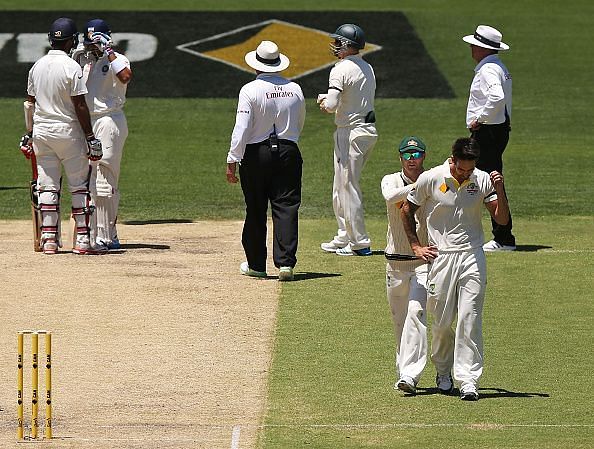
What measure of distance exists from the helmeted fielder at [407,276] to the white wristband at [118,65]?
19.4ft

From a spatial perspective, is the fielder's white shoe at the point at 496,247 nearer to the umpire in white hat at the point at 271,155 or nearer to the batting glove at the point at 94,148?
the umpire in white hat at the point at 271,155

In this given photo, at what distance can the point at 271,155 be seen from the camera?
540 inches

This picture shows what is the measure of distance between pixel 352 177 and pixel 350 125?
1.79 feet

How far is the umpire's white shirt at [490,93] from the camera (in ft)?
50.2

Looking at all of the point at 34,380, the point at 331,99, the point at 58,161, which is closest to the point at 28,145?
the point at 58,161

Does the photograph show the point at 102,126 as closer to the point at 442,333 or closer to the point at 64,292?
the point at 64,292

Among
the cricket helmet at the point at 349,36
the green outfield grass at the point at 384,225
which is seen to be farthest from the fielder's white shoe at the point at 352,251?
the cricket helmet at the point at 349,36

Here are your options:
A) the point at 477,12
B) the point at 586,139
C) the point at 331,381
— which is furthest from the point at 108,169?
the point at 477,12

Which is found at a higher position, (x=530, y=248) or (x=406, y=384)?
(x=406, y=384)

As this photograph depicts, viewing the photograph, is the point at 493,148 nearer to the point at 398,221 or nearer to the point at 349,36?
the point at 349,36

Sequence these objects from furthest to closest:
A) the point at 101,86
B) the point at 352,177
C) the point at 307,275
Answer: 1. the point at 101,86
2. the point at 352,177
3. the point at 307,275

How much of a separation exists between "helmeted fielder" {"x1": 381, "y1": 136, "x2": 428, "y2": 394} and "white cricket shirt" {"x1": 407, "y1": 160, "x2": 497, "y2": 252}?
0.12 metres

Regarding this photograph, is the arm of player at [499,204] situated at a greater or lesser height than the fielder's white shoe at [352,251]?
greater

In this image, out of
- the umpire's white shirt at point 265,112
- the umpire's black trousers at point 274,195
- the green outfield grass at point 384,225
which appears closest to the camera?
the green outfield grass at point 384,225
